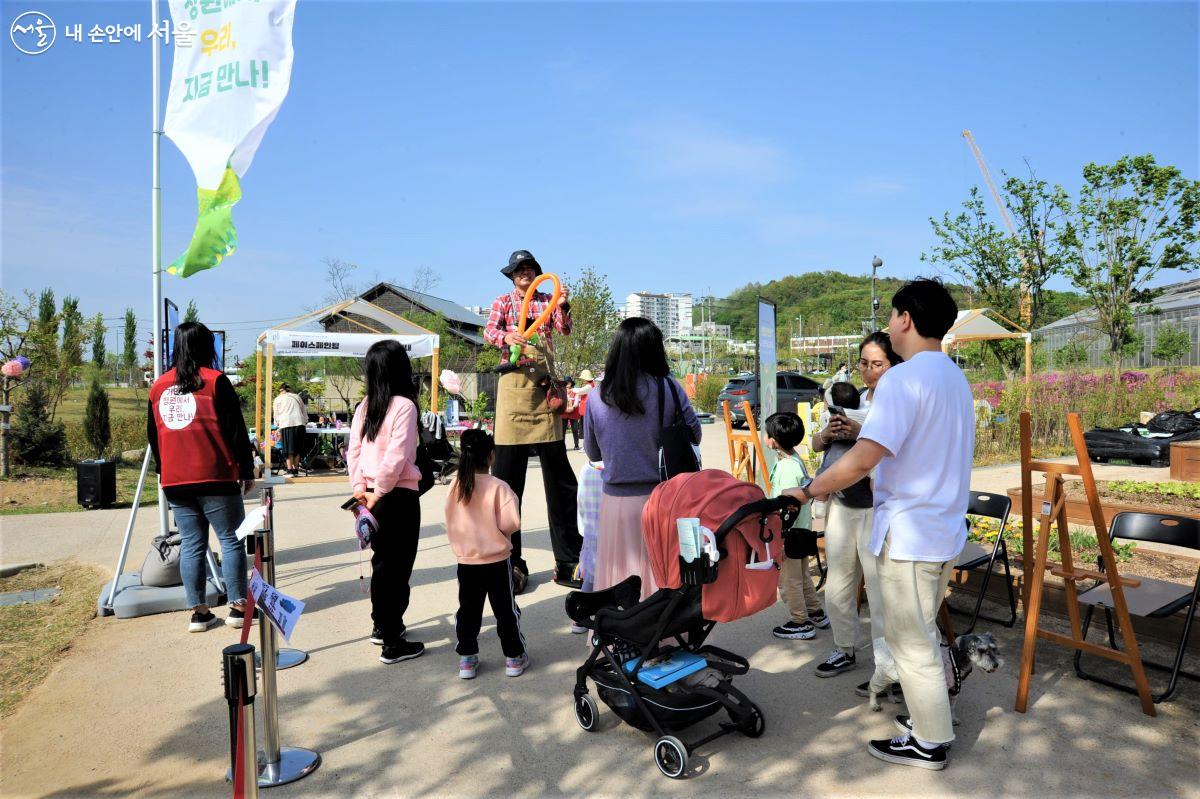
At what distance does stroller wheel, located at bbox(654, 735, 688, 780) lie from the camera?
288cm

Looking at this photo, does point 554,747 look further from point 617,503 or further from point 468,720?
point 617,503

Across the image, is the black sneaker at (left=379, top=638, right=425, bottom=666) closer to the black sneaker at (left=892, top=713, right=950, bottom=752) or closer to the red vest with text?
the red vest with text

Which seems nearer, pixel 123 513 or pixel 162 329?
pixel 162 329

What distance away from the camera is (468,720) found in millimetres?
3443

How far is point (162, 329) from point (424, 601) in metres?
2.60

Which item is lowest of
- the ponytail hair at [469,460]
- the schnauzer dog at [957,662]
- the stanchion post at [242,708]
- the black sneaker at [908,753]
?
the black sneaker at [908,753]

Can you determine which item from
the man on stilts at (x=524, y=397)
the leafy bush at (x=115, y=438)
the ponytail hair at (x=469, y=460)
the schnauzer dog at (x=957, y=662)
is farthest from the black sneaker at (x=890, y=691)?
the leafy bush at (x=115, y=438)

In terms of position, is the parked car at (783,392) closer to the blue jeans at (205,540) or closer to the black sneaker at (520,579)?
the black sneaker at (520,579)

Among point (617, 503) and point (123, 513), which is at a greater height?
point (617, 503)

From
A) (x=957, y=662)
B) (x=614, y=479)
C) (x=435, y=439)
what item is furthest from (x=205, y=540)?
(x=957, y=662)

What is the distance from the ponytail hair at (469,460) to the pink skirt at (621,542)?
2.35 ft

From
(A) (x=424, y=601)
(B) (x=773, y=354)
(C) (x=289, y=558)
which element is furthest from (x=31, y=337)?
(B) (x=773, y=354)

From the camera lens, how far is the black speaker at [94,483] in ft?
31.5

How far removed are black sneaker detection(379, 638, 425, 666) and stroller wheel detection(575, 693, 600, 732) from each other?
4.41 ft
